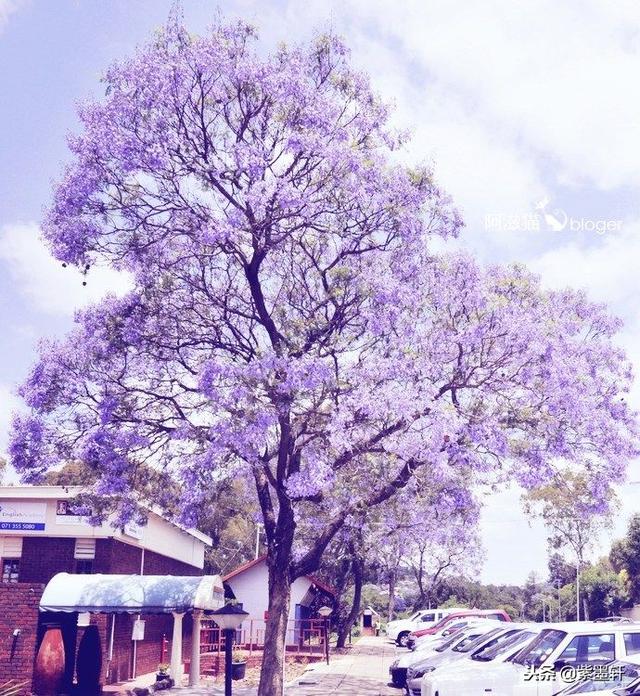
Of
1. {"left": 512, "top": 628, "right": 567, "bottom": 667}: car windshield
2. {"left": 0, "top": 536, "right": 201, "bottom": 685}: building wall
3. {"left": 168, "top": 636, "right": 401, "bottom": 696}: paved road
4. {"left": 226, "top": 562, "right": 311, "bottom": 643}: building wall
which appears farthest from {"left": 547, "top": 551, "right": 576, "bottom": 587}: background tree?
{"left": 512, "top": 628, "right": 567, "bottom": 667}: car windshield

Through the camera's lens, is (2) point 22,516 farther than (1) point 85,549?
No

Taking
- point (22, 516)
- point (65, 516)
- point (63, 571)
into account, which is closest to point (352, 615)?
point (63, 571)

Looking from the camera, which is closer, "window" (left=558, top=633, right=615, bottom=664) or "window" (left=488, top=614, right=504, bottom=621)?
"window" (left=558, top=633, right=615, bottom=664)

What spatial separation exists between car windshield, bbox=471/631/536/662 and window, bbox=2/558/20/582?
13264mm

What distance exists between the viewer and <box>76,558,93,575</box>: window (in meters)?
22.6

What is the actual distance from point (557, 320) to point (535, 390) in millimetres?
2940

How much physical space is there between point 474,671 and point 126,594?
29.7ft

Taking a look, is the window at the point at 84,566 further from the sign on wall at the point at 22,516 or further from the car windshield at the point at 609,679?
the car windshield at the point at 609,679

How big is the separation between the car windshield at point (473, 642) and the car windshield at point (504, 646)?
1698 millimetres

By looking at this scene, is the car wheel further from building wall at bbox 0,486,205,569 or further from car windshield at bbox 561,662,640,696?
car windshield at bbox 561,662,640,696

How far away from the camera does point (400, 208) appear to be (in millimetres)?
16562

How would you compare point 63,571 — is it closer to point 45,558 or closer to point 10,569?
point 45,558

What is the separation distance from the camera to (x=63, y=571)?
22.6 metres

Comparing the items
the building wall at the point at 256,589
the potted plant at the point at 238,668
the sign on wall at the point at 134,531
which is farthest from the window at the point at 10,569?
the building wall at the point at 256,589
